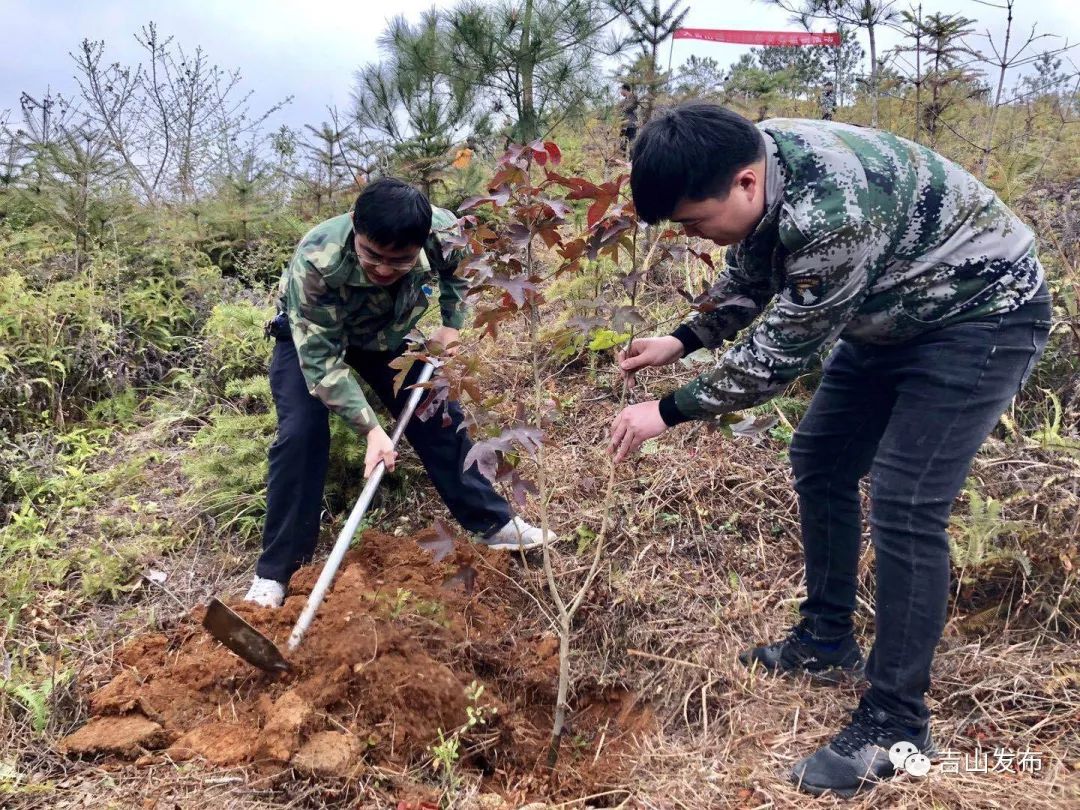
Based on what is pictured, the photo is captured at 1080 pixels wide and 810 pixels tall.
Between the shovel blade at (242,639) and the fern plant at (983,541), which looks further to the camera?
the fern plant at (983,541)

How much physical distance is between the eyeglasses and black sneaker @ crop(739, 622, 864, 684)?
1.87m

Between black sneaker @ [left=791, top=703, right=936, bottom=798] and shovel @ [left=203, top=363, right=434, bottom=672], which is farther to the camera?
shovel @ [left=203, top=363, right=434, bottom=672]

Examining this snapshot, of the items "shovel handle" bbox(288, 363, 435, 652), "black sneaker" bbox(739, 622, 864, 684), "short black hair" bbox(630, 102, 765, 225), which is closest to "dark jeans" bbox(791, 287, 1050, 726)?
"black sneaker" bbox(739, 622, 864, 684)

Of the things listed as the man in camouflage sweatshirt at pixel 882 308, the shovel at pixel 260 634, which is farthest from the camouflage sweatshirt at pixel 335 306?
the man in camouflage sweatshirt at pixel 882 308

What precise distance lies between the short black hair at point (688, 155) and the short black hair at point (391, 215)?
3.59 feet

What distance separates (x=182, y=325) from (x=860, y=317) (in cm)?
505

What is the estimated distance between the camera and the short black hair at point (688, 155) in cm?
153

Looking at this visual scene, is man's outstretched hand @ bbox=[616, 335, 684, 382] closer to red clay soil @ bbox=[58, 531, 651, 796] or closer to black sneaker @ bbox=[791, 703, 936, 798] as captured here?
red clay soil @ bbox=[58, 531, 651, 796]

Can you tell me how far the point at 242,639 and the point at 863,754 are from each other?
5.92ft

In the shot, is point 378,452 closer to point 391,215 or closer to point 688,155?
point 391,215

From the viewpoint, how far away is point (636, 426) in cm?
186

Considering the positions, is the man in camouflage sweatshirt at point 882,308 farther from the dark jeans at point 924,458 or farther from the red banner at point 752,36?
the red banner at point 752,36

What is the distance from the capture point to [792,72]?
10.3 metres

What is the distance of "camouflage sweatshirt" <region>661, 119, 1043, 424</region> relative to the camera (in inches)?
62.7
